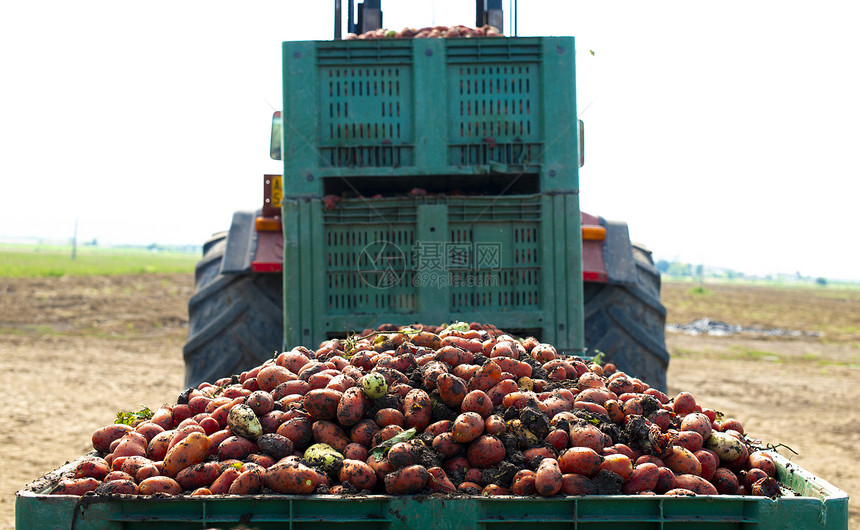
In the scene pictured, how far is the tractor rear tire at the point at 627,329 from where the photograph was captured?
4598 mm

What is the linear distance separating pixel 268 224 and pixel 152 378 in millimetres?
6174

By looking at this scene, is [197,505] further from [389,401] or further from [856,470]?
[856,470]

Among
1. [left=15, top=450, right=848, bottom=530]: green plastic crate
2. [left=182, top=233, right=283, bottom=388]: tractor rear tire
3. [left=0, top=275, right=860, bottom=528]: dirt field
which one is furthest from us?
[left=0, top=275, right=860, bottom=528]: dirt field

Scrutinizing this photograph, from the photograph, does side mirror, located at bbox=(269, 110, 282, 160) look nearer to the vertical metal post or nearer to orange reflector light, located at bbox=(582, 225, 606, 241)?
the vertical metal post

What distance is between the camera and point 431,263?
12.7 feet

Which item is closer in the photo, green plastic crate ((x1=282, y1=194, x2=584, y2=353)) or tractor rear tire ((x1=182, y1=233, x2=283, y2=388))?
green plastic crate ((x1=282, y1=194, x2=584, y2=353))

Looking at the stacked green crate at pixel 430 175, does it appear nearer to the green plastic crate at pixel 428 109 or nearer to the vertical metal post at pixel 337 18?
the green plastic crate at pixel 428 109

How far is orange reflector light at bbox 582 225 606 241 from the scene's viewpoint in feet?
15.0

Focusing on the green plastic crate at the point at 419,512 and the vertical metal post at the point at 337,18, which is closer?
the green plastic crate at the point at 419,512

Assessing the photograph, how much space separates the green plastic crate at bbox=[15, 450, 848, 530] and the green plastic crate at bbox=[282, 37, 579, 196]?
222 centimetres

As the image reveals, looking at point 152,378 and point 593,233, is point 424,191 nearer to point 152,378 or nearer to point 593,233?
point 593,233
